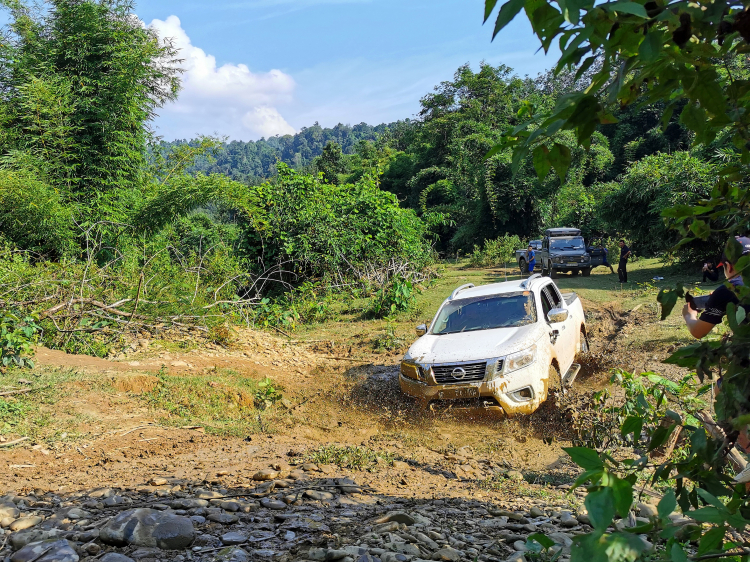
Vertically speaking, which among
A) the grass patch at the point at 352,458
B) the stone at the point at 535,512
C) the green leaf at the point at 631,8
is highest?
the green leaf at the point at 631,8

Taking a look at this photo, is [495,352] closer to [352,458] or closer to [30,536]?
[352,458]

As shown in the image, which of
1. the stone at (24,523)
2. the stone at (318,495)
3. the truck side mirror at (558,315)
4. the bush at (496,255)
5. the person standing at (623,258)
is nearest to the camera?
the stone at (24,523)

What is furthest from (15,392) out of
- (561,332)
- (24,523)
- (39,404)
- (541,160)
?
(541,160)

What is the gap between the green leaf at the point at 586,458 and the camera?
3.47 ft

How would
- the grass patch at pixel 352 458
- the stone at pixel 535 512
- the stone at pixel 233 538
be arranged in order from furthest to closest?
1. the grass patch at pixel 352 458
2. the stone at pixel 535 512
3. the stone at pixel 233 538

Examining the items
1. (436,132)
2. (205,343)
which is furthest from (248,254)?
(436,132)

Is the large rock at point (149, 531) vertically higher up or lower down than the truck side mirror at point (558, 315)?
lower down

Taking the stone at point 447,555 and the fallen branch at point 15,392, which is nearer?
the stone at point 447,555

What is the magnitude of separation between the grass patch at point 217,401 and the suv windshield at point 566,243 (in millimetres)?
17772

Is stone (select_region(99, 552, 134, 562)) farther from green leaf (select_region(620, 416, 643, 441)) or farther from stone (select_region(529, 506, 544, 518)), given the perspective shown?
green leaf (select_region(620, 416, 643, 441))

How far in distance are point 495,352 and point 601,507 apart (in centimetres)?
576

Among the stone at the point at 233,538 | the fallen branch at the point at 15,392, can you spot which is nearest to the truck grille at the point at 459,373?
the stone at the point at 233,538

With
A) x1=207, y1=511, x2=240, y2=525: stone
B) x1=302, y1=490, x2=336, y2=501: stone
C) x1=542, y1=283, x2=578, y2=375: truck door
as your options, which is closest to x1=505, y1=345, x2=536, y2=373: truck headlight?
x1=542, y1=283, x2=578, y2=375: truck door

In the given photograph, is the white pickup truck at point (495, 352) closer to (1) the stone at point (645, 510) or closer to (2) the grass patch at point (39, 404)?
(1) the stone at point (645, 510)
